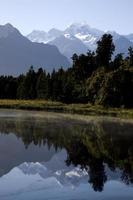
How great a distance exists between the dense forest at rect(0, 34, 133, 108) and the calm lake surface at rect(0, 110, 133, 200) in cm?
5366

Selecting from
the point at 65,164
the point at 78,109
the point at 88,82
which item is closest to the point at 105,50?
the point at 88,82

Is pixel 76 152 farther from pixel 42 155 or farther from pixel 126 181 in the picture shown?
pixel 126 181

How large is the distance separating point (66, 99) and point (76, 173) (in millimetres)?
108870

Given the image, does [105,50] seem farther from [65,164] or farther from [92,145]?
[65,164]

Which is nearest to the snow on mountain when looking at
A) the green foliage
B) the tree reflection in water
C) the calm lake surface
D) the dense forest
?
the calm lake surface

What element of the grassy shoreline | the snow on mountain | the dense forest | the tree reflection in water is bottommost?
the snow on mountain

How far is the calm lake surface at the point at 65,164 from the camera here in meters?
24.3

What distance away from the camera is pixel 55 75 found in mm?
150750

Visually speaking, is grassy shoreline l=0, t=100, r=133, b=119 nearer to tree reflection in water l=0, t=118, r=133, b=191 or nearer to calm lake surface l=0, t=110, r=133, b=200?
tree reflection in water l=0, t=118, r=133, b=191

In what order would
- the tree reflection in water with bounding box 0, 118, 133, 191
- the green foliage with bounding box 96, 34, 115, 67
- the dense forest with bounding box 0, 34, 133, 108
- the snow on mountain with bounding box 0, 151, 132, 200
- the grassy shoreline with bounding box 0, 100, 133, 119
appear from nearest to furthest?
the snow on mountain with bounding box 0, 151, 132, 200 → the tree reflection in water with bounding box 0, 118, 133, 191 → the grassy shoreline with bounding box 0, 100, 133, 119 → the dense forest with bounding box 0, 34, 133, 108 → the green foliage with bounding box 96, 34, 115, 67

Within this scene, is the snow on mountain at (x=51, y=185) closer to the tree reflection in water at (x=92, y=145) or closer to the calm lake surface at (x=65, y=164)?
the calm lake surface at (x=65, y=164)

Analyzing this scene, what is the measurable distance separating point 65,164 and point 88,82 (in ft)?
315

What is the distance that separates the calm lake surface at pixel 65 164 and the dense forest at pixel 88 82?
53.7 meters

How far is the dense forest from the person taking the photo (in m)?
111
